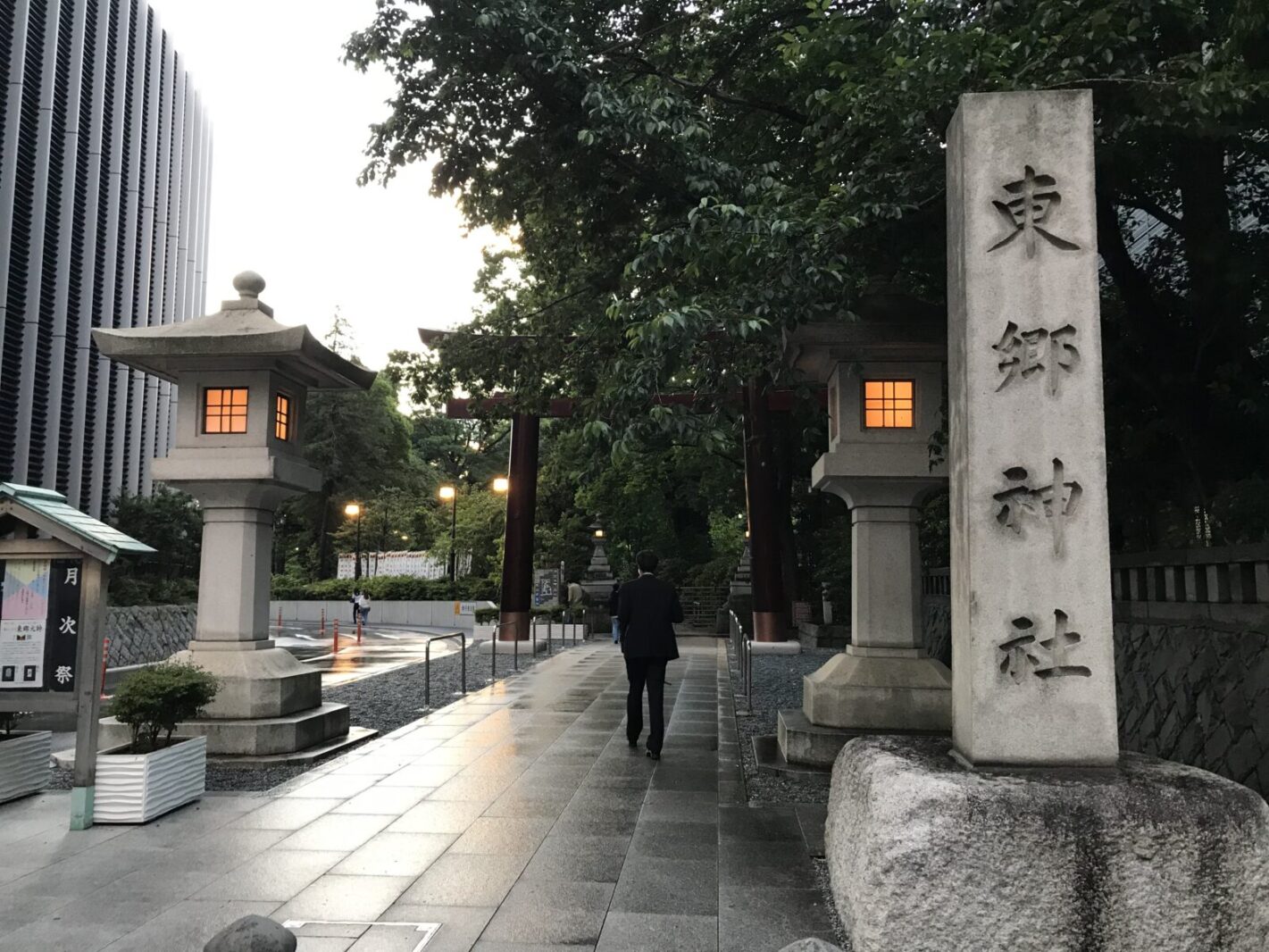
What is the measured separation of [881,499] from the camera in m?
8.13

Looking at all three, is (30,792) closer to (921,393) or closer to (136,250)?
(921,393)

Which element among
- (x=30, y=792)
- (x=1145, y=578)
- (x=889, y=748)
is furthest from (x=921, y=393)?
(x=30, y=792)

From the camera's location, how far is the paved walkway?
4141mm

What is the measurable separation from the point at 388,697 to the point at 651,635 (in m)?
6.46

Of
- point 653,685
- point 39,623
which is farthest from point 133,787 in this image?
point 653,685

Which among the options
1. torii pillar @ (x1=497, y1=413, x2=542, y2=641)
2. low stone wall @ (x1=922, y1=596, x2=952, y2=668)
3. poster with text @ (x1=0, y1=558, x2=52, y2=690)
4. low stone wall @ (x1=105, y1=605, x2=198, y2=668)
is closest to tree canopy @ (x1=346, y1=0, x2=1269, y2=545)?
poster with text @ (x1=0, y1=558, x2=52, y2=690)

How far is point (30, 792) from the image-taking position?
6707 millimetres

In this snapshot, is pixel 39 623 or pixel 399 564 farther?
pixel 399 564

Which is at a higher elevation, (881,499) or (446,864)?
(881,499)

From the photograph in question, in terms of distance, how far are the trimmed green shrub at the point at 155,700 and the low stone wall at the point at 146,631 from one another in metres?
12.5

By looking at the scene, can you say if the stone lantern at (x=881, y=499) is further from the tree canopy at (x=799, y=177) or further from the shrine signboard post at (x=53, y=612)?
the shrine signboard post at (x=53, y=612)

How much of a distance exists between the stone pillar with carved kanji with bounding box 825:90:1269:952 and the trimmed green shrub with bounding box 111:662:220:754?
15.2 ft

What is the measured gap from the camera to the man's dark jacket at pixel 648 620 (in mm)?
8234

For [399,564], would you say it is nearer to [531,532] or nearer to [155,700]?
[531,532]
